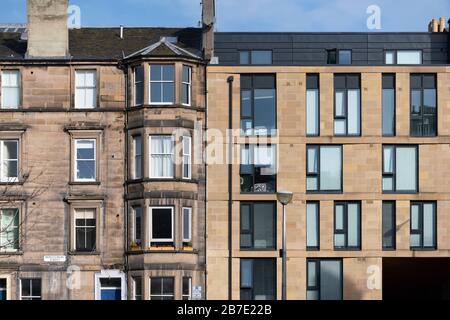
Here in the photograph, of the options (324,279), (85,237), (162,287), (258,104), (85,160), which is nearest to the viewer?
(162,287)

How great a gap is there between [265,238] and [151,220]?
548 cm

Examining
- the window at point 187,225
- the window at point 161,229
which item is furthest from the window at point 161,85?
the window at point 161,229

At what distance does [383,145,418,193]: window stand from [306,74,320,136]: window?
11.6 feet

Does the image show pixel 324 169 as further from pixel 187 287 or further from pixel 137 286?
pixel 137 286

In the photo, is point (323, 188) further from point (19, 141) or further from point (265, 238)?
point (19, 141)

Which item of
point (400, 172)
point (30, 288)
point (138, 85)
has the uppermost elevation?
point (138, 85)

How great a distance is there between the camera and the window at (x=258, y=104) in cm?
4462

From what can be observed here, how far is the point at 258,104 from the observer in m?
44.9

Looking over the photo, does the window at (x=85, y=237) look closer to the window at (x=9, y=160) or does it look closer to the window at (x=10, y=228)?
the window at (x=10, y=228)

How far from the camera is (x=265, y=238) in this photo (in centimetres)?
4409

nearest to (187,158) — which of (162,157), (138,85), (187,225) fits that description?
(162,157)

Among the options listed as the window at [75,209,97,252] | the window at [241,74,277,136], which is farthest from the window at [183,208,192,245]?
the window at [241,74,277,136]

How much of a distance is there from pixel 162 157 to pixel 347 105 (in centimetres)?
931

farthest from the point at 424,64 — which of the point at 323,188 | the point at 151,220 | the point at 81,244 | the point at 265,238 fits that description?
the point at 81,244
